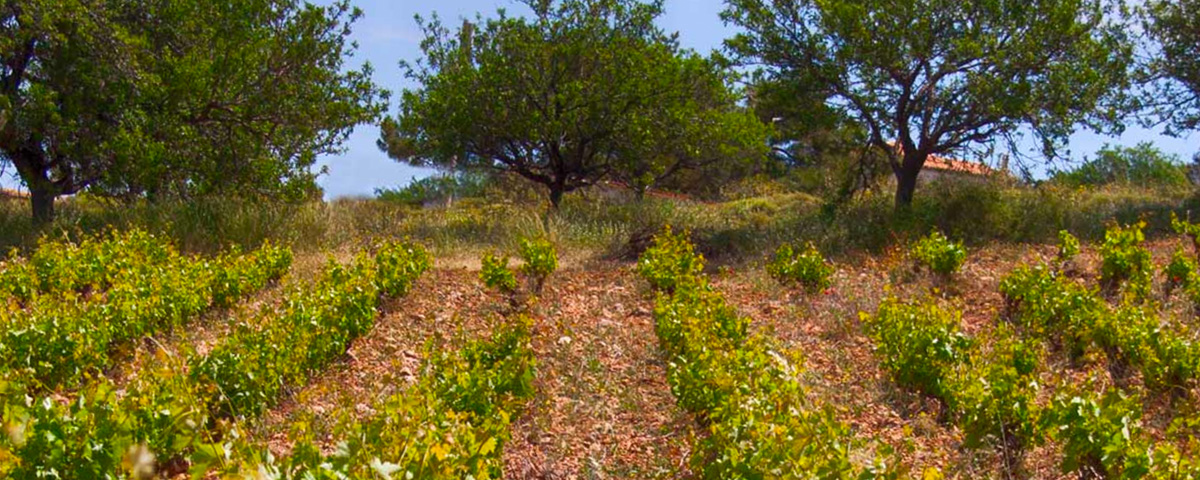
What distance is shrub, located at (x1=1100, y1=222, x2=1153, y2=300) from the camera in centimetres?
859

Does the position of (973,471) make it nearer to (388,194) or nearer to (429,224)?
(429,224)

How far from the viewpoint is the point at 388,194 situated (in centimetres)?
2373

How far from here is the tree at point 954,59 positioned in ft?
41.7

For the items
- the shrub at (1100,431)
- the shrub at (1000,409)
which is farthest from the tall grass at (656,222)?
the shrub at (1100,431)

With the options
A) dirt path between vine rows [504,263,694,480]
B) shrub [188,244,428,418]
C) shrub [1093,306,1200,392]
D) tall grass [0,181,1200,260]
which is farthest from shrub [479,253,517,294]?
shrub [1093,306,1200,392]

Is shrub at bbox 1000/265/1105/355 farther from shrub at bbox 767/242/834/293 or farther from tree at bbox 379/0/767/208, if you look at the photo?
tree at bbox 379/0/767/208

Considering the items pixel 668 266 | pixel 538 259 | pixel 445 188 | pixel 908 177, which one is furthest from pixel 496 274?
pixel 445 188

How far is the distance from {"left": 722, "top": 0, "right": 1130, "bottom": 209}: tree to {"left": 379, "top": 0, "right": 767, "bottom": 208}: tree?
167 cm

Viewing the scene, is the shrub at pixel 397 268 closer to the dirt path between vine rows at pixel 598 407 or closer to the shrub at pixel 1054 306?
the dirt path between vine rows at pixel 598 407

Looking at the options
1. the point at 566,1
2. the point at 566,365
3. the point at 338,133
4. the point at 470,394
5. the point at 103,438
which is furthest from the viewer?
the point at 566,1

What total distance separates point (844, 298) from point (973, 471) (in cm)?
428

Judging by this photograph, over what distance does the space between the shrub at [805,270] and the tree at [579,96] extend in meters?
5.66

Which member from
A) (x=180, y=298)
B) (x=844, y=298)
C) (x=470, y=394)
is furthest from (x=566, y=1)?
(x=470, y=394)

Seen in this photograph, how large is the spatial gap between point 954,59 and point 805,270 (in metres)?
5.10
